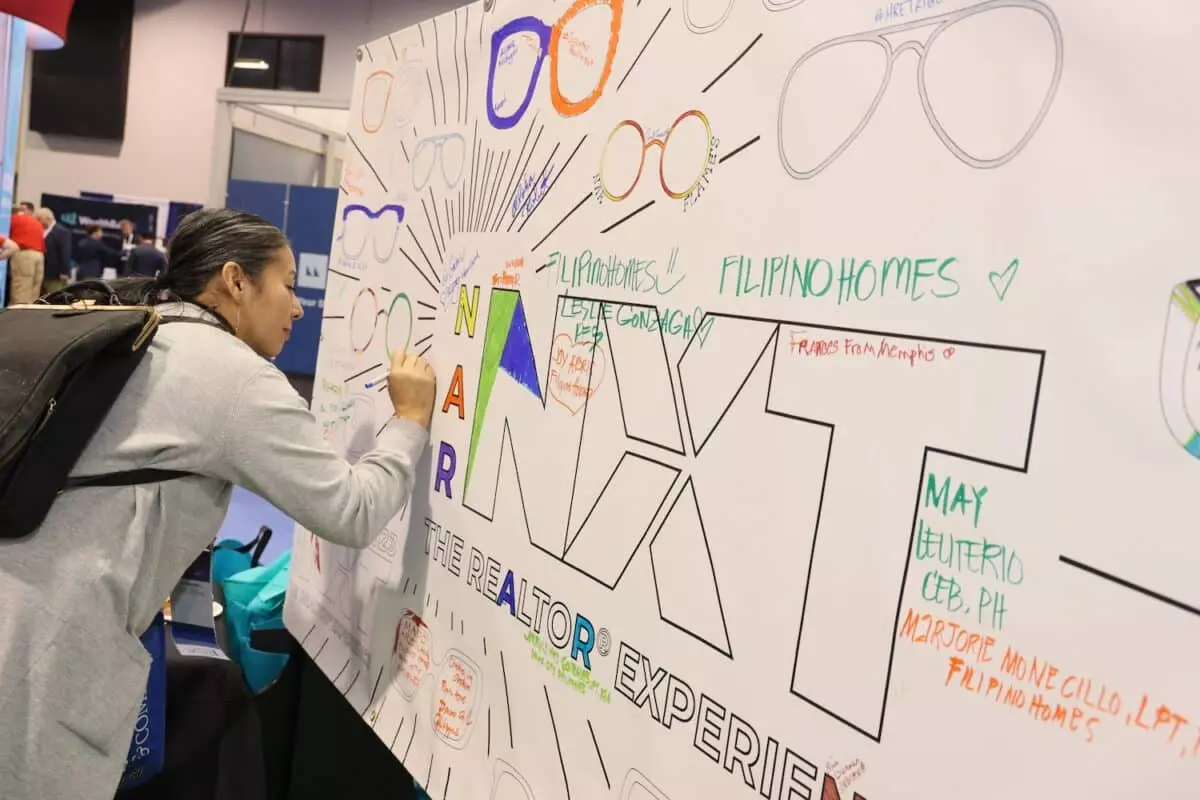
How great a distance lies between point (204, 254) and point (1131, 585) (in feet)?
4.69

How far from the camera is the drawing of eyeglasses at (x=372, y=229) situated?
67.7 inches

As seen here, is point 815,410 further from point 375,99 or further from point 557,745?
point 375,99

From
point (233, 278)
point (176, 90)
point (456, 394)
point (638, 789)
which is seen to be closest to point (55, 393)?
point (233, 278)

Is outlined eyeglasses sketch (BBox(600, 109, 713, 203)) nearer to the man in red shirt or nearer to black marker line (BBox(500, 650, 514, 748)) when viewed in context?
black marker line (BBox(500, 650, 514, 748))

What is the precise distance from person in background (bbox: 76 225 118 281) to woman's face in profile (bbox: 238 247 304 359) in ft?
27.7

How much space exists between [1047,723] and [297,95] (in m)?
5.93

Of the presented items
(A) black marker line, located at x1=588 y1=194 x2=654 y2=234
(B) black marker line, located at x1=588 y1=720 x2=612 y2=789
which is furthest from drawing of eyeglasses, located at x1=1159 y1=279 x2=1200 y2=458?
(B) black marker line, located at x1=588 y1=720 x2=612 y2=789

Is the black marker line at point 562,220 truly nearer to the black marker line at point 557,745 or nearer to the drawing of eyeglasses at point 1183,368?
the black marker line at point 557,745

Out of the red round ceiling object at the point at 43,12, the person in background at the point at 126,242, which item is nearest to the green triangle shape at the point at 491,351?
the red round ceiling object at the point at 43,12

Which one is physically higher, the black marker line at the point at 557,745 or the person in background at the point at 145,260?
the person in background at the point at 145,260

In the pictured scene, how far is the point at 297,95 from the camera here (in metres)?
5.67

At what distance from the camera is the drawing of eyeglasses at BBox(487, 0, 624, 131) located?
1194 millimetres

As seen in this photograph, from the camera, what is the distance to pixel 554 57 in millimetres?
1291

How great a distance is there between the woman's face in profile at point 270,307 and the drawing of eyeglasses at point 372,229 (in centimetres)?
19
